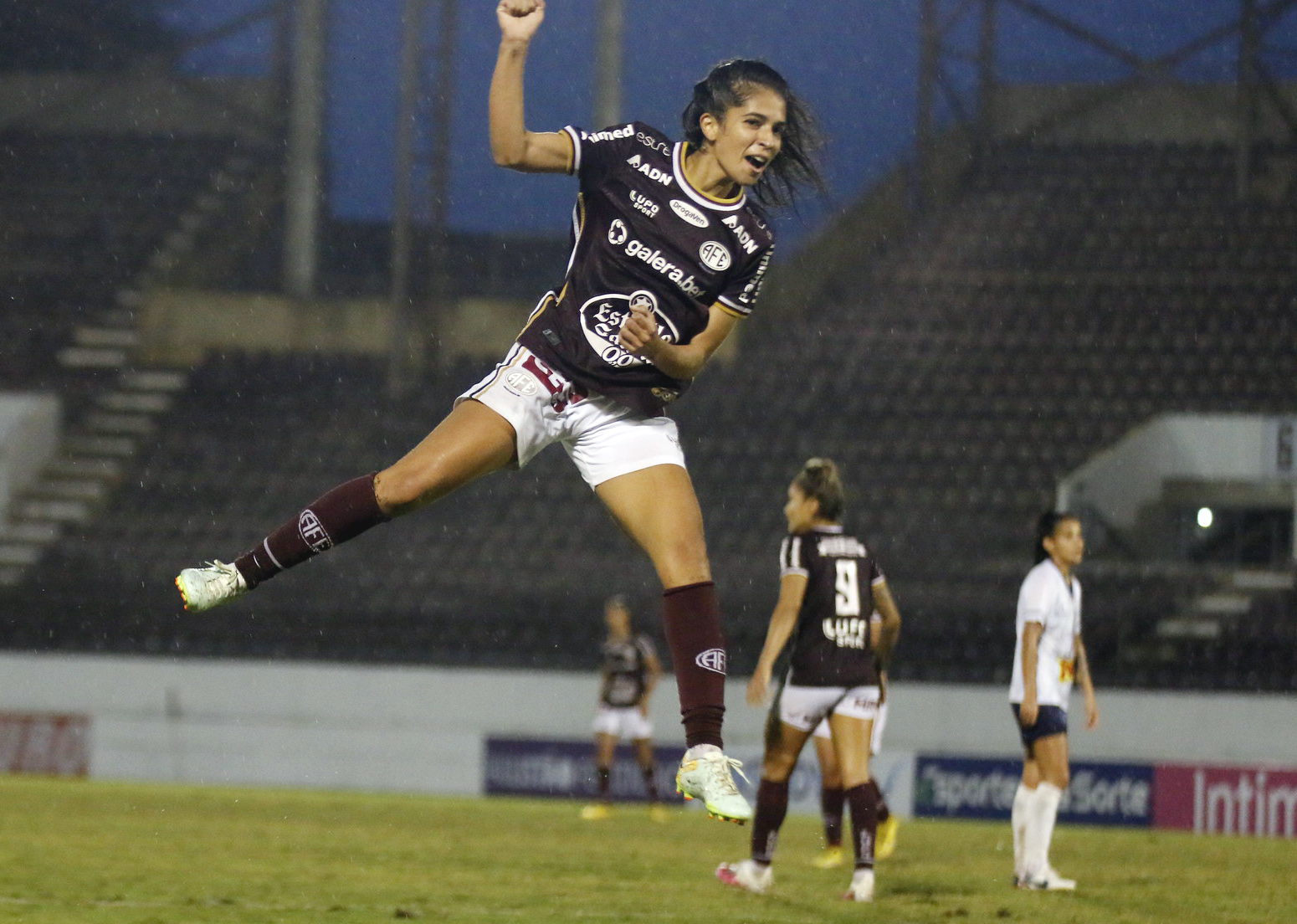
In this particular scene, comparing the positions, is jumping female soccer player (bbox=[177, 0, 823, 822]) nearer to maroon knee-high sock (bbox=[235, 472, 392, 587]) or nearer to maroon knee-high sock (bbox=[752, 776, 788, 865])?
maroon knee-high sock (bbox=[235, 472, 392, 587])

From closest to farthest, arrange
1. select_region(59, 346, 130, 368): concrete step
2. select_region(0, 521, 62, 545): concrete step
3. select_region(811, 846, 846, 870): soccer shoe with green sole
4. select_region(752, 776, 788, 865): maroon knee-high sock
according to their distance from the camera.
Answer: select_region(752, 776, 788, 865): maroon knee-high sock
select_region(811, 846, 846, 870): soccer shoe with green sole
select_region(0, 521, 62, 545): concrete step
select_region(59, 346, 130, 368): concrete step

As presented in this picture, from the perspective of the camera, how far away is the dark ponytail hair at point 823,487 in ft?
26.4

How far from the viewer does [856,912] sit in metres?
6.91

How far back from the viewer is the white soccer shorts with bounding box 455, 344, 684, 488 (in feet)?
16.5

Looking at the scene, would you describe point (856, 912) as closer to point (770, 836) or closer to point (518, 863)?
point (770, 836)

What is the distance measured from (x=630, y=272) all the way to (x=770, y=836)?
12.0 feet

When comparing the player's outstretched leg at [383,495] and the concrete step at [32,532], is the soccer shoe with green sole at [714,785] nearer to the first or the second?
the player's outstretched leg at [383,495]

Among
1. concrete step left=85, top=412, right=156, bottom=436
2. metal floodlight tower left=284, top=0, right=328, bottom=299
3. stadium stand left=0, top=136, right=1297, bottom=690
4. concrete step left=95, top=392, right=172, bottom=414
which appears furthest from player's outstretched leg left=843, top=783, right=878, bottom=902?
metal floodlight tower left=284, top=0, right=328, bottom=299

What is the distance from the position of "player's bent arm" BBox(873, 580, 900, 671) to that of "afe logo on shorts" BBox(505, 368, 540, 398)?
3.71m

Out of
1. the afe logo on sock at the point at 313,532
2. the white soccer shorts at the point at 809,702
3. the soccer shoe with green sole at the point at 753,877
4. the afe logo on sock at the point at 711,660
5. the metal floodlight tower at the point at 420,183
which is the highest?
the metal floodlight tower at the point at 420,183

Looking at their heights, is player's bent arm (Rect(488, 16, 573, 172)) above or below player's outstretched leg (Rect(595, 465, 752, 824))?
above

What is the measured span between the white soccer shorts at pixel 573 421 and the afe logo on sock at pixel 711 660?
590 mm

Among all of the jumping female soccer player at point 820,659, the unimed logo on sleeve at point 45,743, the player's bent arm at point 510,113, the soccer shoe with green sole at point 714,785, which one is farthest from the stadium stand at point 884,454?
the player's bent arm at point 510,113

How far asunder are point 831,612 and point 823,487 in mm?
612
